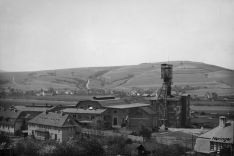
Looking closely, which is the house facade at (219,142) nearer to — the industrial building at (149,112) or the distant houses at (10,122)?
the industrial building at (149,112)

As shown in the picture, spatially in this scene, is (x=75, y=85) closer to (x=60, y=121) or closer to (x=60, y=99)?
(x=60, y=99)

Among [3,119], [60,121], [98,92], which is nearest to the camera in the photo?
[60,121]

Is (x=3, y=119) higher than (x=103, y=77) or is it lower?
lower

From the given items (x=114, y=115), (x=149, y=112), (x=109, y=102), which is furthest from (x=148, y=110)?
(x=109, y=102)

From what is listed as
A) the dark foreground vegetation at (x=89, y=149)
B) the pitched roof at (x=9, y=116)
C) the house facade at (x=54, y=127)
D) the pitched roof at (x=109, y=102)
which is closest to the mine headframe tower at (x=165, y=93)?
the pitched roof at (x=109, y=102)

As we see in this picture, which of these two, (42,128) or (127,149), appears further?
Result: (42,128)

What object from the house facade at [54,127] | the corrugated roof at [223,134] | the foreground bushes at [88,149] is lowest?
the foreground bushes at [88,149]

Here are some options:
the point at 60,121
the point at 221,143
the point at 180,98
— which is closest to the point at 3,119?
the point at 60,121
